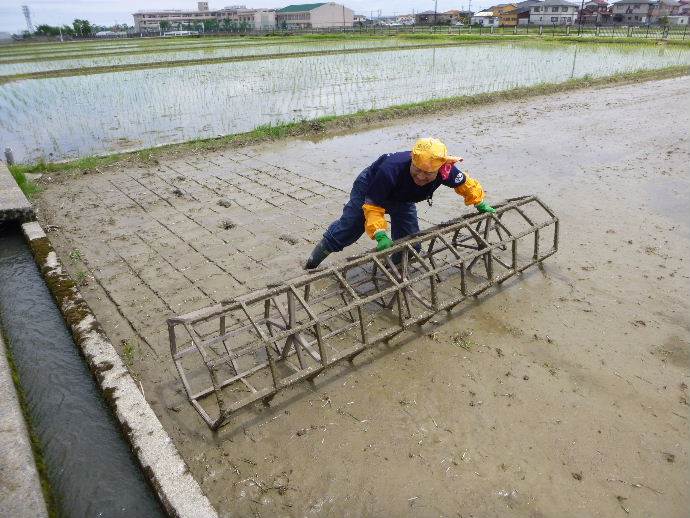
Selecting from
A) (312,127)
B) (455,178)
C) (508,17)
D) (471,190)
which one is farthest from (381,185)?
(508,17)

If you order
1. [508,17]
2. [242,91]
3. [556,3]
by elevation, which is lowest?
[242,91]

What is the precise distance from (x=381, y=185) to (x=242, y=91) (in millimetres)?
14906

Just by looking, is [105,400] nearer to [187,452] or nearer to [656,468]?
[187,452]

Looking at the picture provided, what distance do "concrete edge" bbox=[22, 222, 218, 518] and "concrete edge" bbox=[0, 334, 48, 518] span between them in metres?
0.55

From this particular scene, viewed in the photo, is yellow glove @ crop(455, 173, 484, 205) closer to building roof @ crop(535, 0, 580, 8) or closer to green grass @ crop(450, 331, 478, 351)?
green grass @ crop(450, 331, 478, 351)

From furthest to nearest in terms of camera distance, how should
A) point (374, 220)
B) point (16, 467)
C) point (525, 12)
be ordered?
point (525, 12) → point (374, 220) → point (16, 467)

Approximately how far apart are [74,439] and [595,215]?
6.79 meters

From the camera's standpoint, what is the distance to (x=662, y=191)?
772 centimetres

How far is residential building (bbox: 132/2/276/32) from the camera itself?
10031 centimetres

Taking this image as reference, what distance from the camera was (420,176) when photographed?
4125 millimetres

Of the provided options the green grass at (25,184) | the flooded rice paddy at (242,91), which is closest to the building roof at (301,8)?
the flooded rice paddy at (242,91)

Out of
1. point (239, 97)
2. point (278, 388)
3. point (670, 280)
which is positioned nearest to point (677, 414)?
point (670, 280)

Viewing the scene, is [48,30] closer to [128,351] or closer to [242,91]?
[242,91]

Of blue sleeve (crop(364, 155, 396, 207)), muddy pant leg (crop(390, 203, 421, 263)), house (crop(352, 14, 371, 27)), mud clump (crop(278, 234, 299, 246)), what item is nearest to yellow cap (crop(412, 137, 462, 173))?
blue sleeve (crop(364, 155, 396, 207))
